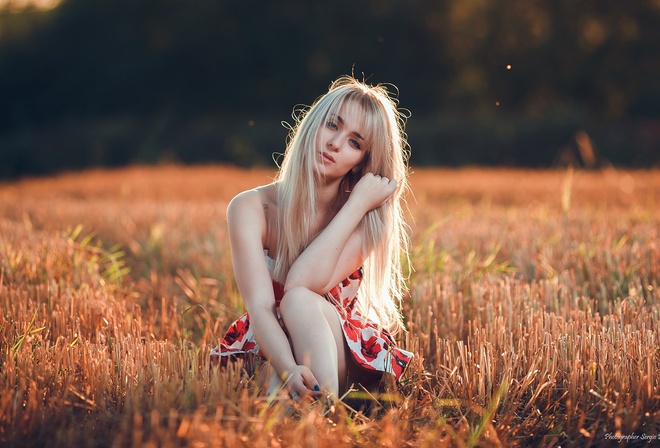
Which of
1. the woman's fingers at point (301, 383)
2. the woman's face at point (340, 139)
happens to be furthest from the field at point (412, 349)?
the woman's face at point (340, 139)

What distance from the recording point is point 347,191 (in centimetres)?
330

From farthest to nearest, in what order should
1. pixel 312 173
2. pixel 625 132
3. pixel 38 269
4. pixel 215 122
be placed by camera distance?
pixel 215 122 < pixel 625 132 < pixel 38 269 < pixel 312 173

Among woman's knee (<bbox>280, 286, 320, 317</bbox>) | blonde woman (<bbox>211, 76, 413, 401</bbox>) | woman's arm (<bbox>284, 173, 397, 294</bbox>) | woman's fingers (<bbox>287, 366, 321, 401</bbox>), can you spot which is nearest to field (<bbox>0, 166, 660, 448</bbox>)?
woman's fingers (<bbox>287, 366, 321, 401</bbox>)

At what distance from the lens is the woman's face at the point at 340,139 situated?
304cm

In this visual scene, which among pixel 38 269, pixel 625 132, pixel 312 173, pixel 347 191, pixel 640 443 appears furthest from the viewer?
pixel 625 132

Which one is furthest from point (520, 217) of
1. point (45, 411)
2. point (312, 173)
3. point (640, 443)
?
point (45, 411)

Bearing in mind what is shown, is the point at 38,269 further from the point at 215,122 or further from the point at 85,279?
the point at 215,122

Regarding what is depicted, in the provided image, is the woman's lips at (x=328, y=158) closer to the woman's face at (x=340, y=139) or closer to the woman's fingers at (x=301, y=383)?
the woman's face at (x=340, y=139)

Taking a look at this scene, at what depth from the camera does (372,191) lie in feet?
9.91

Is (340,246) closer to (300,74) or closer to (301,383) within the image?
(301,383)

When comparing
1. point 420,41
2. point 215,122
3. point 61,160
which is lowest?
point 61,160

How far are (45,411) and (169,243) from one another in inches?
153

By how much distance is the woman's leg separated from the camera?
255 centimetres

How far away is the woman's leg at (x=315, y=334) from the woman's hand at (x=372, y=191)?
49cm
